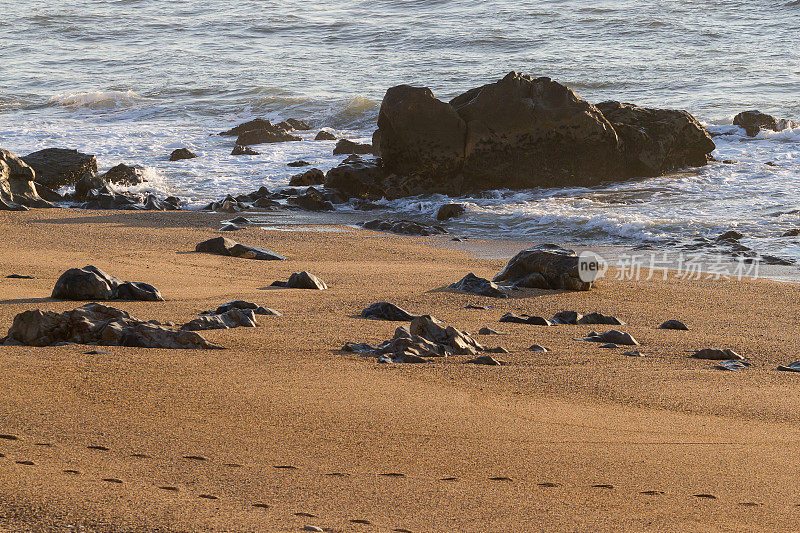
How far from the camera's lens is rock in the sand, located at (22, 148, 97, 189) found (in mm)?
12742

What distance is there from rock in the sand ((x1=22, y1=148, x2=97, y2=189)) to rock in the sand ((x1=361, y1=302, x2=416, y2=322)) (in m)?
8.88

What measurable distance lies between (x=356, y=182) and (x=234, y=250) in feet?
17.0

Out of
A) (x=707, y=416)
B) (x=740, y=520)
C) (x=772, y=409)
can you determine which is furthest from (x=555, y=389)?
(x=740, y=520)

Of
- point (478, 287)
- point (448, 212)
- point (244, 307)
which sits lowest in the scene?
point (448, 212)

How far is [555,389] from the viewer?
3.98m

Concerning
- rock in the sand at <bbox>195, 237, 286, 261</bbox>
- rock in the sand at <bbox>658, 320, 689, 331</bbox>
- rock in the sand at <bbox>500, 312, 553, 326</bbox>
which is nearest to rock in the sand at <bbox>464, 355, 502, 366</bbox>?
rock in the sand at <bbox>500, 312, 553, 326</bbox>

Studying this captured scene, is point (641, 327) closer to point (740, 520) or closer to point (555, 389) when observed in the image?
point (555, 389)

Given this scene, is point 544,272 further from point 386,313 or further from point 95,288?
point 95,288

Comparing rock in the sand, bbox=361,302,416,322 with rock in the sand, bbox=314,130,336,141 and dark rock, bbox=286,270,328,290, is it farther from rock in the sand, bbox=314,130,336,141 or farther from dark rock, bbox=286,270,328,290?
rock in the sand, bbox=314,130,336,141

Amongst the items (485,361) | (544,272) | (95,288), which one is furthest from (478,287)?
(95,288)

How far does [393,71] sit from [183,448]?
77.8 ft

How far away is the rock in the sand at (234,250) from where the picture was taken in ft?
25.7

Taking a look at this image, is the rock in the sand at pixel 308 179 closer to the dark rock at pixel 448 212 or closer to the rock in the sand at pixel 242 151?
the dark rock at pixel 448 212

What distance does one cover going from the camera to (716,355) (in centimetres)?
483
